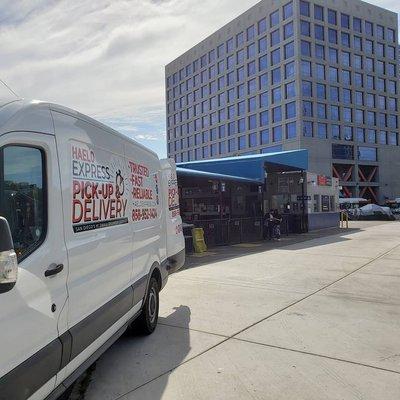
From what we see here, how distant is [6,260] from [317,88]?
7335 centimetres

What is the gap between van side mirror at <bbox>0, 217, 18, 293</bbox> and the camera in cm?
222

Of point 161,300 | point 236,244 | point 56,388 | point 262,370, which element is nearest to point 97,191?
point 56,388

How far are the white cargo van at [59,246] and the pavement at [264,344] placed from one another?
0.61 m

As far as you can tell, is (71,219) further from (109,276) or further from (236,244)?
(236,244)

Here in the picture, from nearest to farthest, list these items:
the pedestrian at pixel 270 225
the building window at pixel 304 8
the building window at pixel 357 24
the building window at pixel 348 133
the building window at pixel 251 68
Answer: the pedestrian at pixel 270 225, the building window at pixel 304 8, the building window at pixel 348 133, the building window at pixel 357 24, the building window at pixel 251 68

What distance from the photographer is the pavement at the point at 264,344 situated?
13.9ft

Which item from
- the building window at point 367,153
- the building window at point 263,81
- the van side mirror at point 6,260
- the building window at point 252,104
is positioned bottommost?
the van side mirror at point 6,260

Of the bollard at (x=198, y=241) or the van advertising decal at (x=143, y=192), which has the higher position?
the van advertising decal at (x=143, y=192)

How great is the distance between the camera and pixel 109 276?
13.7ft

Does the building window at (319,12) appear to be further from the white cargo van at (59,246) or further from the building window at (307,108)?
the white cargo van at (59,246)

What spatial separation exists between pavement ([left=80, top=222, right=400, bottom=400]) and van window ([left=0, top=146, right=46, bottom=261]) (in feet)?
6.16

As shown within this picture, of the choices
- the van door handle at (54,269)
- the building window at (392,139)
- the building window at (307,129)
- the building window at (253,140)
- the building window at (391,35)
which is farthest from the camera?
the building window at (392,139)

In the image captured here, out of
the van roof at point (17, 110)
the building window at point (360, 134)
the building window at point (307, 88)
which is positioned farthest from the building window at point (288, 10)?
the van roof at point (17, 110)

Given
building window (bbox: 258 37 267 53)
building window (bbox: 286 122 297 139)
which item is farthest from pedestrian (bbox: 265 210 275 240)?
building window (bbox: 258 37 267 53)
